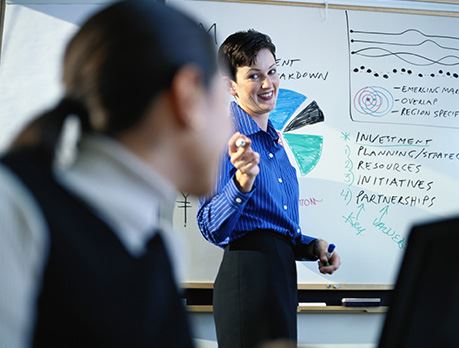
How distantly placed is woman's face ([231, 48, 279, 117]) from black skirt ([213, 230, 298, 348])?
15.3 inches

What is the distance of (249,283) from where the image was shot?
1302 millimetres

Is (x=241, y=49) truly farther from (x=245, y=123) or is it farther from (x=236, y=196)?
(x=236, y=196)

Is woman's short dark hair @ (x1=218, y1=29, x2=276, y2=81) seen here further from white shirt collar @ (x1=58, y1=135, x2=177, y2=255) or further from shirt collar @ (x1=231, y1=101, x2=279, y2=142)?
white shirt collar @ (x1=58, y1=135, x2=177, y2=255)

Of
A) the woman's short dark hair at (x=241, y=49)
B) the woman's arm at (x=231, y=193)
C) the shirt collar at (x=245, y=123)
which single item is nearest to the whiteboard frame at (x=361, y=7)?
the woman's short dark hair at (x=241, y=49)

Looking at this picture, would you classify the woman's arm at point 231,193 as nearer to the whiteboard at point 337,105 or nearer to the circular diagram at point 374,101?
the whiteboard at point 337,105

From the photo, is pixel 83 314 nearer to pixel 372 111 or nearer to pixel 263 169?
pixel 263 169

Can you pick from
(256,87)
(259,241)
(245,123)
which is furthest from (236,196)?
Answer: (256,87)

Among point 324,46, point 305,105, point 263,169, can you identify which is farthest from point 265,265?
point 324,46

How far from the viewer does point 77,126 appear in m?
0.49

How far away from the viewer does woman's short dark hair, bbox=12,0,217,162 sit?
0.48 m

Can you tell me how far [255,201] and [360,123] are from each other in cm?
97

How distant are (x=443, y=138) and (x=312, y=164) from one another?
0.55 metres

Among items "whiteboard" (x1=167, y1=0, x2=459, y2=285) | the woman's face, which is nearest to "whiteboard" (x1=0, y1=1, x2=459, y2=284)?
"whiteboard" (x1=167, y1=0, x2=459, y2=285)

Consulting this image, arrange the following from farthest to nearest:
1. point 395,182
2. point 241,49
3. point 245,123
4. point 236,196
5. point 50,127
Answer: point 395,182 → point 241,49 → point 245,123 → point 236,196 → point 50,127
